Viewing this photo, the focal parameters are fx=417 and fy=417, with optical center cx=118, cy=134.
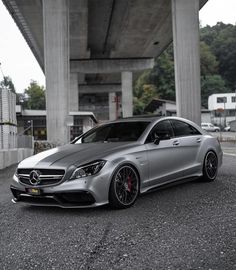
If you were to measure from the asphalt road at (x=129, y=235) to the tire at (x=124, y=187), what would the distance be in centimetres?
13

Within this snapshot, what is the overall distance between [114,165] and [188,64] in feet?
59.8

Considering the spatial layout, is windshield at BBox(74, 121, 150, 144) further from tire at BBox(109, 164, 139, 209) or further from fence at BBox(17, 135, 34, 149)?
fence at BBox(17, 135, 34, 149)

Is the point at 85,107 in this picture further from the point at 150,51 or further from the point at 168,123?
the point at 168,123

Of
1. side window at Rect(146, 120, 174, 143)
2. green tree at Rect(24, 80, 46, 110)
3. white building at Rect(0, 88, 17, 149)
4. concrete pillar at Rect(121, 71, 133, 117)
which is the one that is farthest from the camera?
green tree at Rect(24, 80, 46, 110)

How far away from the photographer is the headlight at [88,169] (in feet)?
19.2

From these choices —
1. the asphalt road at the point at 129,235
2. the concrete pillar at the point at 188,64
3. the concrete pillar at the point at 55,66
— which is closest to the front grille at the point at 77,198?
the asphalt road at the point at 129,235

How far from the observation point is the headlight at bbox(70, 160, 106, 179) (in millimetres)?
5840

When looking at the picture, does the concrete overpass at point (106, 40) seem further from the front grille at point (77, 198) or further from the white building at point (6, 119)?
the front grille at point (77, 198)

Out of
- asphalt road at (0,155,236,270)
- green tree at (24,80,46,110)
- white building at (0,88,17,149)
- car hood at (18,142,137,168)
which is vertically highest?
green tree at (24,80,46,110)

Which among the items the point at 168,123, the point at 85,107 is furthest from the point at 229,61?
the point at 168,123

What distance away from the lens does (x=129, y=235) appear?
4852 mm

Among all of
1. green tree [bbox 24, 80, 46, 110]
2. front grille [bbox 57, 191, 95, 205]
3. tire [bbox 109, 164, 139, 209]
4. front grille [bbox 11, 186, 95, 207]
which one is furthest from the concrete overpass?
green tree [bbox 24, 80, 46, 110]

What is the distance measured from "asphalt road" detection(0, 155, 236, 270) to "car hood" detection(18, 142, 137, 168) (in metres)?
0.73

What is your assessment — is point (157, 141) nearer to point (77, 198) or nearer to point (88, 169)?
point (88, 169)
